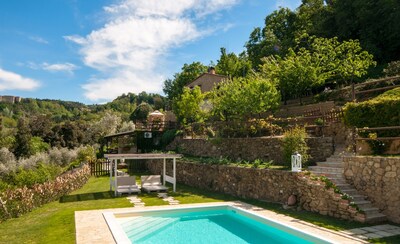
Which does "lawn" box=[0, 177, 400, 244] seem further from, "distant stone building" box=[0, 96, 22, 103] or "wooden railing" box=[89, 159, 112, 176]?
"distant stone building" box=[0, 96, 22, 103]

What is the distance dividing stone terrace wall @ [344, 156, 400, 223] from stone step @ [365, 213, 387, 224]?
190 mm

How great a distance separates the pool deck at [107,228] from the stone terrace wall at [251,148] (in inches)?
167

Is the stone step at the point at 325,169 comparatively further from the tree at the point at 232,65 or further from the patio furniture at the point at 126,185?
the tree at the point at 232,65

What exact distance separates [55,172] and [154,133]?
9407 mm

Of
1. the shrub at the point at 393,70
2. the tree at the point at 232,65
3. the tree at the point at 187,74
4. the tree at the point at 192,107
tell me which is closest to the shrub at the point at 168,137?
the tree at the point at 192,107

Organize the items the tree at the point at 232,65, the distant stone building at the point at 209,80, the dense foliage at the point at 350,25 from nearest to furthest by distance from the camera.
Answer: the dense foliage at the point at 350,25, the distant stone building at the point at 209,80, the tree at the point at 232,65

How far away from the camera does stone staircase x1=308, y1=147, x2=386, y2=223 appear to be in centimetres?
979

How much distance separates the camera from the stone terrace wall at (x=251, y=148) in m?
14.6

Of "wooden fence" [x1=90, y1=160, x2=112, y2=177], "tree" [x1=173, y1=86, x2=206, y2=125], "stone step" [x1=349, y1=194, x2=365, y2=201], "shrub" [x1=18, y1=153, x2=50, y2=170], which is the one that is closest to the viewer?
"stone step" [x1=349, y1=194, x2=365, y2=201]

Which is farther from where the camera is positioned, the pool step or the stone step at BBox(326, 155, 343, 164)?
the stone step at BBox(326, 155, 343, 164)

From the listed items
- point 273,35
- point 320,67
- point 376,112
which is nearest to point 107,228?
point 376,112

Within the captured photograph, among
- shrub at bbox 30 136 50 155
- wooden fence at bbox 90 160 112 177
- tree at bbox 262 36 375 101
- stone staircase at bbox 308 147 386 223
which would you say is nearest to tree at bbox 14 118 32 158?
shrub at bbox 30 136 50 155

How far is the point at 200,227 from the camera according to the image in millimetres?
10734

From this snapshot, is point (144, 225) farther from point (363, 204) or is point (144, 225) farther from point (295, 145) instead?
point (363, 204)
